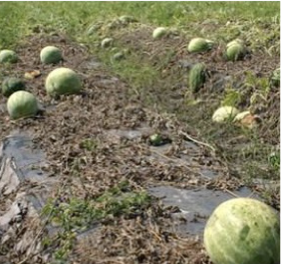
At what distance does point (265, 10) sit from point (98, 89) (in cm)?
575

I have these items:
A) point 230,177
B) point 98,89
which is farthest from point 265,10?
point 230,177

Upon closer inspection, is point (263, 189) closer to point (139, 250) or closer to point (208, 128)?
→ point (139, 250)

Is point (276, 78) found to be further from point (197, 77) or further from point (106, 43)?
point (106, 43)

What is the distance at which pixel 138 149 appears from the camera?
18.8 ft

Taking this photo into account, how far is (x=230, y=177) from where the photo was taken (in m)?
5.01

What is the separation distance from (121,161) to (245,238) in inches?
74.9

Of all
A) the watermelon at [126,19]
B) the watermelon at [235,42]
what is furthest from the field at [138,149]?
the watermelon at [126,19]

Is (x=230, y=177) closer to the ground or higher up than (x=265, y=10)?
higher up

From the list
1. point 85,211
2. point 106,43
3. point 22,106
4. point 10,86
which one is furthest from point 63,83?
point 106,43

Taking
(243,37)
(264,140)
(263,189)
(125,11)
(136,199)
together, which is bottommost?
(125,11)

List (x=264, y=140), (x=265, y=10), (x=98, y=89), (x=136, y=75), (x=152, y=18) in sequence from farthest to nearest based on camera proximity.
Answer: (x=152, y=18)
(x=265, y=10)
(x=136, y=75)
(x=98, y=89)
(x=264, y=140)

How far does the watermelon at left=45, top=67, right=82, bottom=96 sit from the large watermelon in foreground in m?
4.15

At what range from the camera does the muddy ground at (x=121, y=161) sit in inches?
156

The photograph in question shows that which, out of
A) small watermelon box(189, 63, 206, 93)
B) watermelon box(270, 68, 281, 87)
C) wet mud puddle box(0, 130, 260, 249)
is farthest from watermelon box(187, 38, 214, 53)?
wet mud puddle box(0, 130, 260, 249)
